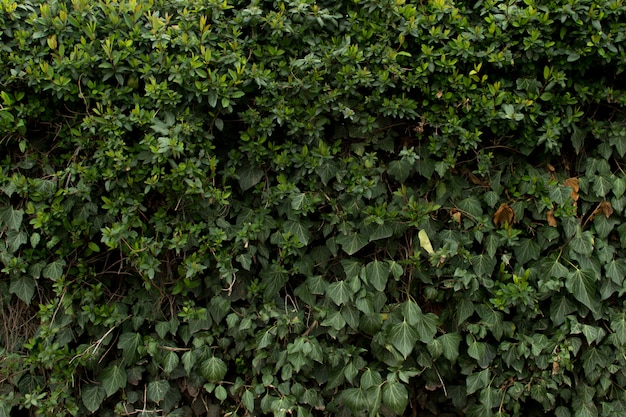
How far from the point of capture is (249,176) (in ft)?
10.5

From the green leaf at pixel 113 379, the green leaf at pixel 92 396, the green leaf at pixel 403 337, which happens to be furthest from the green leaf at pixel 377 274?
the green leaf at pixel 92 396

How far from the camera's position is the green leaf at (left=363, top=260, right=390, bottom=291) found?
122 inches

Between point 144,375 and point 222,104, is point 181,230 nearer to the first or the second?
point 222,104

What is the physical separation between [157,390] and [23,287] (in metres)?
0.96

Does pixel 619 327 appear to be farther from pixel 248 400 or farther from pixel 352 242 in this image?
pixel 248 400

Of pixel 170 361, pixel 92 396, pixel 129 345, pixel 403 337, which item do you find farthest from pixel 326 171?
pixel 92 396

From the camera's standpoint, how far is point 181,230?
10.2ft

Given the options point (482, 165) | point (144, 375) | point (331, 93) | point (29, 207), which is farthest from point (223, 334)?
point (482, 165)

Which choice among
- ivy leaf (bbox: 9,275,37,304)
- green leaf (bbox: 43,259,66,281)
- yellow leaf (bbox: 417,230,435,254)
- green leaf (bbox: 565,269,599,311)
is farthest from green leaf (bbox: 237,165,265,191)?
green leaf (bbox: 565,269,599,311)

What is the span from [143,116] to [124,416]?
1.73 meters

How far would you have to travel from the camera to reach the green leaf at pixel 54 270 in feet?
10.2

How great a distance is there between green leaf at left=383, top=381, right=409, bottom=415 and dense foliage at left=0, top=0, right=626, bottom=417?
0.4 inches

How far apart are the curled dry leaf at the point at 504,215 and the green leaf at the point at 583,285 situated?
43 cm

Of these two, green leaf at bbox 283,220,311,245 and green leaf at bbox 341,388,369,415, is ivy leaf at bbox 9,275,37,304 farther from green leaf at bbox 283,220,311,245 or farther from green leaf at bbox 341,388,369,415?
green leaf at bbox 341,388,369,415
